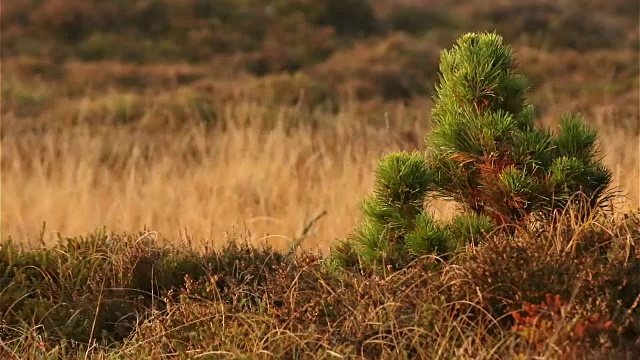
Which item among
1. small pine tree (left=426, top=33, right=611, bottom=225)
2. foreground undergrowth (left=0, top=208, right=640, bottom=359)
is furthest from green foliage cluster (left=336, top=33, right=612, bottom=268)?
foreground undergrowth (left=0, top=208, right=640, bottom=359)

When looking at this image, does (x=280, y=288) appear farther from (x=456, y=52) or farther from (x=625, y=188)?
(x=625, y=188)

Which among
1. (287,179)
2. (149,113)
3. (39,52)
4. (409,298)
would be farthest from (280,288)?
(39,52)

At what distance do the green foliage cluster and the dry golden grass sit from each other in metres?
1.32

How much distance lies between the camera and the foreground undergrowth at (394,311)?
3.18m

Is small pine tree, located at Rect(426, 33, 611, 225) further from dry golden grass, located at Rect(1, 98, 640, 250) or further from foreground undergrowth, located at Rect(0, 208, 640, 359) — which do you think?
dry golden grass, located at Rect(1, 98, 640, 250)

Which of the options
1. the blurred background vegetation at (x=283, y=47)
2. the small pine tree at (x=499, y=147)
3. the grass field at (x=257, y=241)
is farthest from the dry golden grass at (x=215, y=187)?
the blurred background vegetation at (x=283, y=47)

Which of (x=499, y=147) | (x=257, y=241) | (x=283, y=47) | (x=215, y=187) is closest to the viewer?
(x=499, y=147)

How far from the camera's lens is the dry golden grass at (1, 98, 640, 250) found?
668cm

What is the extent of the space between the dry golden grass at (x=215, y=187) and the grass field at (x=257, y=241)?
0.03 meters

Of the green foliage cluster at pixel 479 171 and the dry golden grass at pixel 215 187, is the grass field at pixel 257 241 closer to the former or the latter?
the dry golden grass at pixel 215 187

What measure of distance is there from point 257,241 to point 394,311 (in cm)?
270

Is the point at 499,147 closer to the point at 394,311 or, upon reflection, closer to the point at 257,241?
the point at 394,311

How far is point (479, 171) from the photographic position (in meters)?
4.01

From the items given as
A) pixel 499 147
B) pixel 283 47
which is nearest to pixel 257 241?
pixel 499 147
